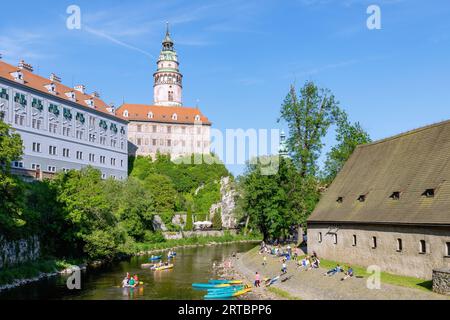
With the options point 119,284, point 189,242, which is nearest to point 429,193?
point 119,284

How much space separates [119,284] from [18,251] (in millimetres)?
12252

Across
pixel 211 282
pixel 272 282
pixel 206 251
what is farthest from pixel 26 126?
pixel 272 282

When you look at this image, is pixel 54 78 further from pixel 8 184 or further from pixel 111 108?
pixel 8 184

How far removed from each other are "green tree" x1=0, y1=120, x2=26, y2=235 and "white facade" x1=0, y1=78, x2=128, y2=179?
92.9 feet

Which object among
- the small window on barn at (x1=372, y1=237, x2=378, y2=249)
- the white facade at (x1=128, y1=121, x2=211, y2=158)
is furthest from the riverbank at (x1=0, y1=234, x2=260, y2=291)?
the white facade at (x1=128, y1=121, x2=211, y2=158)

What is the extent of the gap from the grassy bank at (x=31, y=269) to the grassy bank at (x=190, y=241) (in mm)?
20918

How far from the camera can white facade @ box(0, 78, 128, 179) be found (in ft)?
236

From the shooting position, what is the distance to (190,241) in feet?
318

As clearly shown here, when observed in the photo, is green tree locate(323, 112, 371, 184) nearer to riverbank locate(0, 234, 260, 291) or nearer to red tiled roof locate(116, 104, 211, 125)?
riverbank locate(0, 234, 260, 291)

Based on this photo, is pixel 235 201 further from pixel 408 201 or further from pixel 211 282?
pixel 408 201

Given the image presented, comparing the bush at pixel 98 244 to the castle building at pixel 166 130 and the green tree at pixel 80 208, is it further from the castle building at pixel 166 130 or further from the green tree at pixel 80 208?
the castle building at pixel 166 130

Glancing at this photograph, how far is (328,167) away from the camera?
219ft

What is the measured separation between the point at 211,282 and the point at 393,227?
17.7m

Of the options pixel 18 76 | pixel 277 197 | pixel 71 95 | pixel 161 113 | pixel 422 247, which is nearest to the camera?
pixel 422 247
